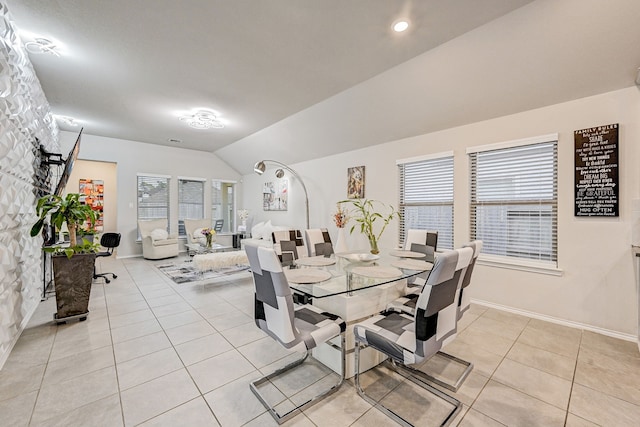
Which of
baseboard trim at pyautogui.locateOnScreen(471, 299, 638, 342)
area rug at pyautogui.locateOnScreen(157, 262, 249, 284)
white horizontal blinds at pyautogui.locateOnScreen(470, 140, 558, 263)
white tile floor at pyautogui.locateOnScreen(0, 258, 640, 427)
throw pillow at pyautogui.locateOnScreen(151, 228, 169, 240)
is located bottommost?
white tile floor at pyautogui.locateOnScreen(0, 258, 640, 427)

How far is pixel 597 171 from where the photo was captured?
105 inches

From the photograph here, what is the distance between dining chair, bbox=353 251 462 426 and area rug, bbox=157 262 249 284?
374 cm

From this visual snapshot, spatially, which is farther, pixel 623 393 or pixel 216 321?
pixel 216 321

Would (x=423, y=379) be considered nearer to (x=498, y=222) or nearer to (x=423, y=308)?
(x=423, y=308)

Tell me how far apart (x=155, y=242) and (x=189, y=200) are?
1.83 metres

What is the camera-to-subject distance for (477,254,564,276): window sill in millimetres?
2963

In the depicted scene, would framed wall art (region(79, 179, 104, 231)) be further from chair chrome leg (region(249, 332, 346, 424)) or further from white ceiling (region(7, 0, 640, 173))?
chair chrome leg (region(249, 332, 346, 424))

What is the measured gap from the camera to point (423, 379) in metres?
1.97

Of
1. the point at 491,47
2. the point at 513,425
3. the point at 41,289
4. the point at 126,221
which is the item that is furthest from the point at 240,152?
the point at 513,425

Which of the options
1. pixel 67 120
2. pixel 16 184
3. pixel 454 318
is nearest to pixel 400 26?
pixel 454 318

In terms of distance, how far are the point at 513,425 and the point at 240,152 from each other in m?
7.32

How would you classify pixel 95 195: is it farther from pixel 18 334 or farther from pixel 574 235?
pixel 574 235

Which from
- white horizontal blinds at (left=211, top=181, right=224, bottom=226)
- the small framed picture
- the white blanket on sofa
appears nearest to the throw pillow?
white horizontal blinds at (left=211, top=181, right=224, bottom=226)

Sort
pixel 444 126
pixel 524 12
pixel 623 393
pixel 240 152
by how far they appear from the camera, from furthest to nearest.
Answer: pixel 240 152, pixel 444 126, pixel 524 12, pixel 623 393
